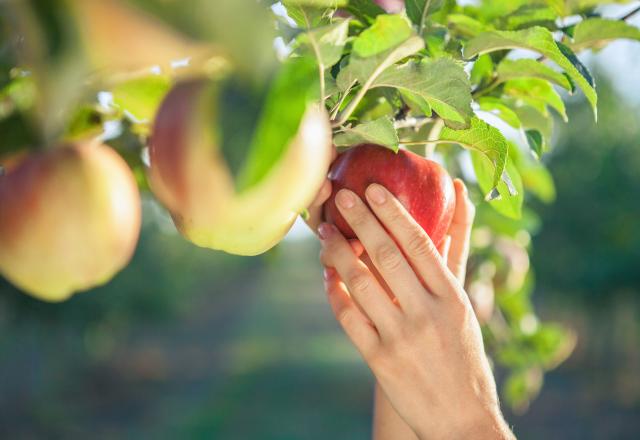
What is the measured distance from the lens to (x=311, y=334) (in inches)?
619

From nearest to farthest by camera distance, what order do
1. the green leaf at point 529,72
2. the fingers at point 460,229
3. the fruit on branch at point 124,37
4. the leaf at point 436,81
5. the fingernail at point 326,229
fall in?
the fruit on branch at point 124,37
the leaf at point 436,81
the green leaf at point 529,72
the fingernail at point 326,229
the fingers at point 460,229

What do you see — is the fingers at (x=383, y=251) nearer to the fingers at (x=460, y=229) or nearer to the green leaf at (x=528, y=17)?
the fingers at (x=460, y=229)

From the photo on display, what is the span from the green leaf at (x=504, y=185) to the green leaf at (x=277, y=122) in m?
0.43

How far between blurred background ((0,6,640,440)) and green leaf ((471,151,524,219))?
650 cm

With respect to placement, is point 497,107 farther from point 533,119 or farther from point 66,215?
point 66,215

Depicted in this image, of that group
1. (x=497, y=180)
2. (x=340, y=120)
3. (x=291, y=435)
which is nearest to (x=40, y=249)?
(x=340, y=120)

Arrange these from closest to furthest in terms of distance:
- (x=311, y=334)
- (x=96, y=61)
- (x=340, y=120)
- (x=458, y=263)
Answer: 1. (x=96, y=61)
2. (x=340, y=120)
3. (x=458, y=263)
4. (x=311, y=334)

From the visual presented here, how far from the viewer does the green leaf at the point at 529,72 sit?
0.69m

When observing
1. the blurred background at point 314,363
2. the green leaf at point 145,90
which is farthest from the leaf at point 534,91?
the blurred background at point 314,363

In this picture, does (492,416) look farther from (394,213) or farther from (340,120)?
(340,120)

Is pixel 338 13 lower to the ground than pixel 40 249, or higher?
lower

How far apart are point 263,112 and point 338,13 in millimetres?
490

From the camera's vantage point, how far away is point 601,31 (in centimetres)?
76

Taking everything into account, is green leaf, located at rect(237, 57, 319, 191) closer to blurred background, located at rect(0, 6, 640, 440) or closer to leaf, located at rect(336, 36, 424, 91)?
leaf, located at rect(336, 36, 424, 91)
